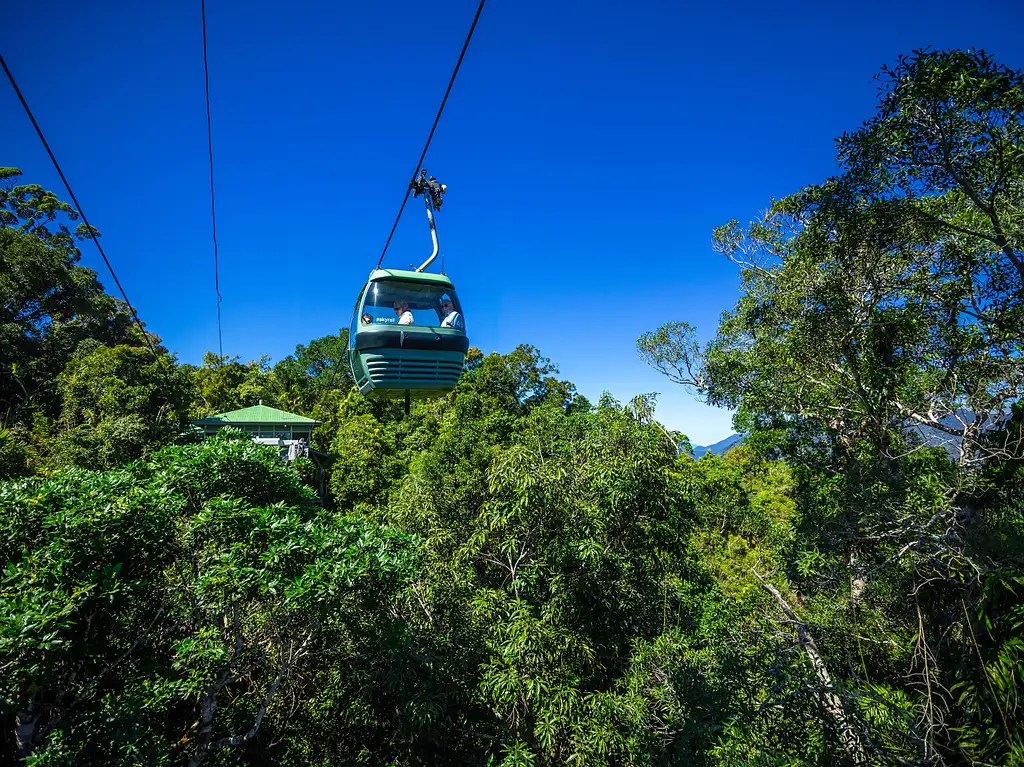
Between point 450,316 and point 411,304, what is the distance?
619 mm

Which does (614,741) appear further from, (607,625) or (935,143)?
(935,143)

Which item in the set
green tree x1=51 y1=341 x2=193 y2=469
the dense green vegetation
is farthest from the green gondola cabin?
green tree x1=51 y1=341 x2=193 y2=469

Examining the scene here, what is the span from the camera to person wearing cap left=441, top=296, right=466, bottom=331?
23.3ft

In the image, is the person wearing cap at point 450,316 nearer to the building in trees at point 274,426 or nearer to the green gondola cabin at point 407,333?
the green gondola cabin at point 407,333

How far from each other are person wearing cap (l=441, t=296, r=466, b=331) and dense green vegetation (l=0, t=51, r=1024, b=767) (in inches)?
87.4

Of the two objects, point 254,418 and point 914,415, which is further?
point 254,418

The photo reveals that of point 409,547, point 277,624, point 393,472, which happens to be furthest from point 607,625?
point 393,472

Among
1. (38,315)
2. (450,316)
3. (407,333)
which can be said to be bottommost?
(407,333)

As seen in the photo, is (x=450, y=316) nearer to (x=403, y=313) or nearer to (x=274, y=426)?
(x=403, y=313)

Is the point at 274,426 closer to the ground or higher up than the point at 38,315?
closer to the ground

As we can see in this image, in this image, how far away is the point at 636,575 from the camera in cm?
569

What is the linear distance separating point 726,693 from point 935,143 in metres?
5.07

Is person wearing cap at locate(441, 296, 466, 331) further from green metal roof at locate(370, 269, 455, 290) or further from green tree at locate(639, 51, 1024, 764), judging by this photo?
green tree at locate(639, 51, 1024, 764)

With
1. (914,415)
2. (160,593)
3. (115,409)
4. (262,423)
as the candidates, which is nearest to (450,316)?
(160,593)
